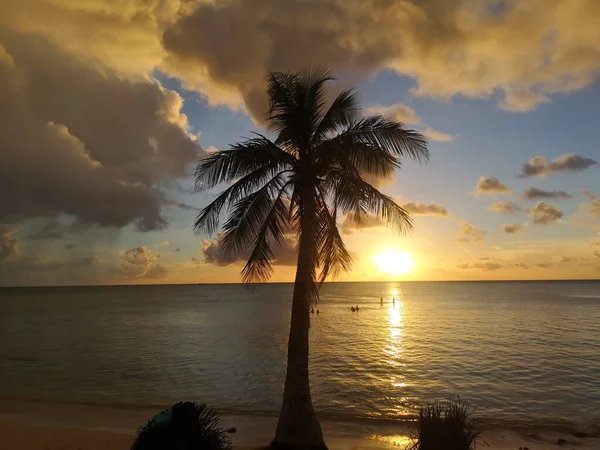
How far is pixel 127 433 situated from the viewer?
1510 cm

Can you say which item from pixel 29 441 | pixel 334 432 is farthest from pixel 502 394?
pixel 29 441

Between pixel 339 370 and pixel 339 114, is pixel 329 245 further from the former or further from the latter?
pixel 339 370

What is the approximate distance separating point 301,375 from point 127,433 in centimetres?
772

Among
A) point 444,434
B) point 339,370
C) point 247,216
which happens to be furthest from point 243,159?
point 339,370

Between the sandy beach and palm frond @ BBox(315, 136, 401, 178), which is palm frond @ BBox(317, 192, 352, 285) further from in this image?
the sandy beach

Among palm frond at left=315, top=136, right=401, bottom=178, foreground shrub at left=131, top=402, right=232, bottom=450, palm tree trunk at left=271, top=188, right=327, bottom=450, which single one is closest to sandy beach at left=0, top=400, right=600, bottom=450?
palm tree trunk at left=271, top=188, right=327, bottom=450

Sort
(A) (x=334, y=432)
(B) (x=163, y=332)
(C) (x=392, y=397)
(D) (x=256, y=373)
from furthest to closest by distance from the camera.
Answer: (B) (x=163, y=332) < (D) (x=256, y=373) < (C) (x=392, y=397) < (A) (x=334, y=432)

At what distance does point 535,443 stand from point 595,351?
94.1 ft

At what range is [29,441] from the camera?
13.6 metres

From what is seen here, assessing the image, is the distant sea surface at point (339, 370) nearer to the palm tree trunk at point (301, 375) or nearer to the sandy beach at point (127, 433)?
the sandy beach at point (127, 433)

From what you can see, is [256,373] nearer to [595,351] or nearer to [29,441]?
[29,441]

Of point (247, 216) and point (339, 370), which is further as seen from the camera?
point (339, 370)

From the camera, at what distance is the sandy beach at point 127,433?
44.8 ft

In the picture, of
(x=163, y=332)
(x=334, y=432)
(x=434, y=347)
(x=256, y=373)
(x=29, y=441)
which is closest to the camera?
(x=29, y=441)
